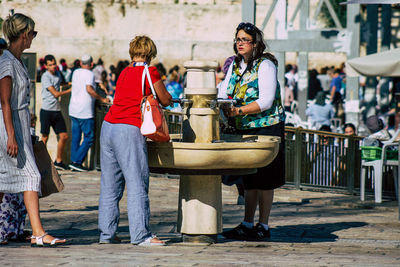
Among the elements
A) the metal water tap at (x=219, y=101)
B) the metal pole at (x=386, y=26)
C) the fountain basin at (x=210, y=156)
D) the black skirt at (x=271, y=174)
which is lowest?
the black skirt at (x=271, y=174)

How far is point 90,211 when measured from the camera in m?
9.41

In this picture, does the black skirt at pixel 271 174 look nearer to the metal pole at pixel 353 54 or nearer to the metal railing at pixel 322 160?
the metal railing at pixel 322 160

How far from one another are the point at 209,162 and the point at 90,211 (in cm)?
326

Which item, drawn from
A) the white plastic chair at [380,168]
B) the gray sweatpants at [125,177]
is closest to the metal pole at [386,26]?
the white plastic chair at [380,168]

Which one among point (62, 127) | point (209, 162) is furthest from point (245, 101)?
point (62, 127)

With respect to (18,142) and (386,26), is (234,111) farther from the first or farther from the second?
(386,26)

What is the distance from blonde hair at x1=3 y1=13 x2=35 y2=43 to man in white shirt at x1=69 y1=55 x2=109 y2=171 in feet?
22.6

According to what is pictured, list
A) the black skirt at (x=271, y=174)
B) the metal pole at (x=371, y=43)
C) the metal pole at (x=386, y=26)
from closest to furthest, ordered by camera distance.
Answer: the black skirt at (x=271, y=174), the metal pole at (x=371, y=43), the metal pole at (x=386, y=26)

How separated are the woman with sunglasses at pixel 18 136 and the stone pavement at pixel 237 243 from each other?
29 centimetres

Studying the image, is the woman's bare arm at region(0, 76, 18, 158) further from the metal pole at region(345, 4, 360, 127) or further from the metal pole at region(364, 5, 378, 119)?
the metal pole at region(364, 5, 378, 119)

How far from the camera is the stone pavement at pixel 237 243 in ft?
19.5

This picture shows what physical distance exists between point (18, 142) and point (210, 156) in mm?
1369

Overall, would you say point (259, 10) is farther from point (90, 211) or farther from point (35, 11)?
point (90, 211)

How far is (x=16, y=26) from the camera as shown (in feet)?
21.5
